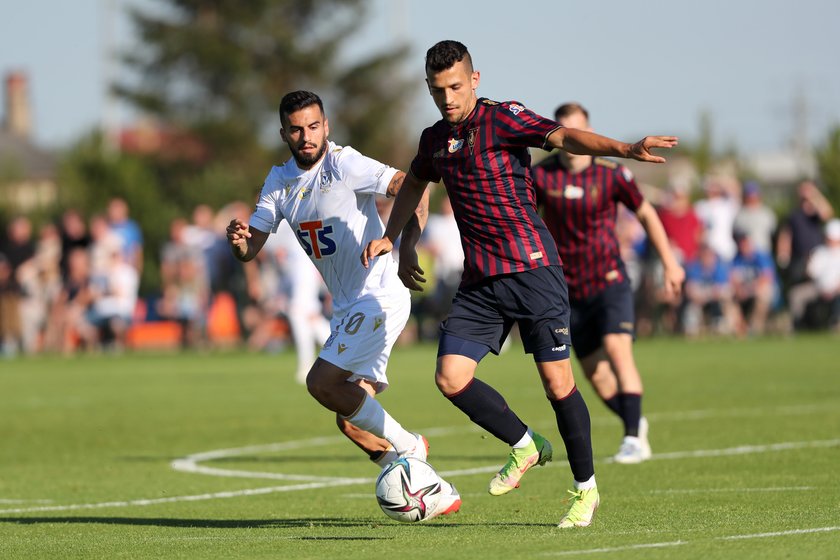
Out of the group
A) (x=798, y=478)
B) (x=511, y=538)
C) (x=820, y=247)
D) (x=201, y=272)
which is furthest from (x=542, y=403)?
(x=201, y=272)

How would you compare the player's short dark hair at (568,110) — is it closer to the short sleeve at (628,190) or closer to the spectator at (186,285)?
the short sleeve at (628,190)

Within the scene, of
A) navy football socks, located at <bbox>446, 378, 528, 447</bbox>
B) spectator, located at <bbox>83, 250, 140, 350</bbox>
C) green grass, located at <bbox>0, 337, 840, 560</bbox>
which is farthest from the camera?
spectator, located at <bbox>83, 250, 140, 350</bbox>

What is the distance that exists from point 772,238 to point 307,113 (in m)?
21.1

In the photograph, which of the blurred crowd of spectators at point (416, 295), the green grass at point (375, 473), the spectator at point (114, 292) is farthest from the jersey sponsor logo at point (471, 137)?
the spectator at point (114, 292)

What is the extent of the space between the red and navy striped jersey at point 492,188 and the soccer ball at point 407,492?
3.39 feet

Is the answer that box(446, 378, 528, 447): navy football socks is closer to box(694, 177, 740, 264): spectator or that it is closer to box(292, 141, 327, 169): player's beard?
box(292, 141, 327, 169): player's beard

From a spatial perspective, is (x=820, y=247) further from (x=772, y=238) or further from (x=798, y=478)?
(x=798, y=478)

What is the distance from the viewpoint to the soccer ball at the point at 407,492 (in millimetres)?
7480

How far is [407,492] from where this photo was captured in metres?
7.50

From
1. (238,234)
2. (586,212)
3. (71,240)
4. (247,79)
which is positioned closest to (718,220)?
(71,240)

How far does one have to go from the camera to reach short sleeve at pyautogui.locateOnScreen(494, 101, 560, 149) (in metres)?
7.24

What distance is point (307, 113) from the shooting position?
8.16 meters

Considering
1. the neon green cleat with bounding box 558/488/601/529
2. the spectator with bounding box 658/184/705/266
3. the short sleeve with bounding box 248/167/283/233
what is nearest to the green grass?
the neon green cleat with bounding box 558/488/601/529

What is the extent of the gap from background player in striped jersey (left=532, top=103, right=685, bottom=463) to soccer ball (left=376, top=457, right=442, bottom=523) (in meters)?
3.15
